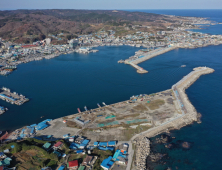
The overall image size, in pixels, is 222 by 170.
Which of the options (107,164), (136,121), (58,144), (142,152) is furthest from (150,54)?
(107,164)

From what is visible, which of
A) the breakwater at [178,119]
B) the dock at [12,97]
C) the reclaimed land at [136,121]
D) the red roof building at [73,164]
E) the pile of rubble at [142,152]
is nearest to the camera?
the red roof building at [73,164]

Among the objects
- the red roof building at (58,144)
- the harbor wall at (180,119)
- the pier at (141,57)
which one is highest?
the pier at (141,57)

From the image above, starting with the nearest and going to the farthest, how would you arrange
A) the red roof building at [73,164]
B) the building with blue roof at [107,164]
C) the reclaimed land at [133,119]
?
the red roof building at [73,164] < the building with blue roof at [107,164] < the reclaimed land at [133,119]

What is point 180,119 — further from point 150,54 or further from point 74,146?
point 150,54

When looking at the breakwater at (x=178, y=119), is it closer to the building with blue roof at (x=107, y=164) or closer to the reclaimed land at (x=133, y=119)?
the reclaimed land at (x=133, y=119)

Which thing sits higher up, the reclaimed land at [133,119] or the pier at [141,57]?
the pier at [141,57]

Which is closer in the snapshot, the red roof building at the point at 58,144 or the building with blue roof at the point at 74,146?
the red roof building at the point at 58,144

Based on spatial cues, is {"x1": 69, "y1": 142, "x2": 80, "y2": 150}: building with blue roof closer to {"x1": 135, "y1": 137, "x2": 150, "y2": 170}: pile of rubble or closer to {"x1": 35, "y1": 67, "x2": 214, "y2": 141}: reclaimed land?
{"x1": 35, "y1": 67, "x2": 214, "y2": 141}: reclaimed land

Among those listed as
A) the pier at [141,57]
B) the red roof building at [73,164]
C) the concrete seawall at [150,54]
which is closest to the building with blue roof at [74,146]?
the red roof building at [73,164]
